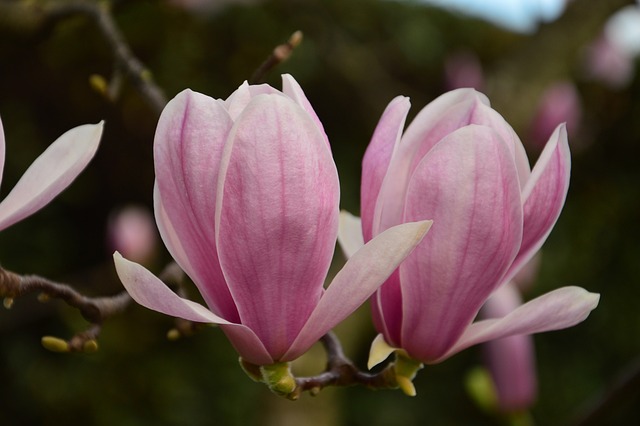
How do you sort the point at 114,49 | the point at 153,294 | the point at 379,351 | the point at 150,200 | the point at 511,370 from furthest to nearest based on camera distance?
the point at 150,200 < the point at 511,370 < the point at 114,49 < the point at 379,351 < the point at 153,294

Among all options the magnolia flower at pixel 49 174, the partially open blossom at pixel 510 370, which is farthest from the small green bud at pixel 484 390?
the magnolia flower at pixel 49 174

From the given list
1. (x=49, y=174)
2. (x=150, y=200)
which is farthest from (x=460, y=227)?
(x=150, y=200)

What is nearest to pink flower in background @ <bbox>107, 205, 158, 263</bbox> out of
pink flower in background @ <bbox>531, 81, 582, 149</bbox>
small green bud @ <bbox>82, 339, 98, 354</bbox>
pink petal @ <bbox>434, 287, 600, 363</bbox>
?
pink flower in background @ <bbox>531, 81, 582, 149</bbox>

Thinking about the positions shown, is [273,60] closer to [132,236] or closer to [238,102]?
[238,102]

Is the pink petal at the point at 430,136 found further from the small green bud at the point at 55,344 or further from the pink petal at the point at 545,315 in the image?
the small green bud at the point at 55,344

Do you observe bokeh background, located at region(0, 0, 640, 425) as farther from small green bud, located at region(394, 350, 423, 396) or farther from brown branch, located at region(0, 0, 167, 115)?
small green bud, located at region(394, 350, 423, 396)

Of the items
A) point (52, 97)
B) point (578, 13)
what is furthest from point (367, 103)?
point (52, 97)
